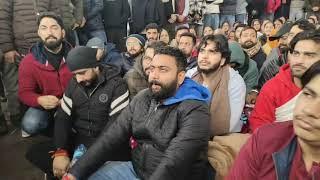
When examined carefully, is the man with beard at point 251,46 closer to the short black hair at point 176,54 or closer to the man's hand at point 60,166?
the short black hair at point 176,54

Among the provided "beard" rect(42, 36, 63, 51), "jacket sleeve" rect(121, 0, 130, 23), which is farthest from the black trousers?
"jacket sleeve" rect(121, 0, 130, 23)

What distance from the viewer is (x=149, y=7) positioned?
7883mm

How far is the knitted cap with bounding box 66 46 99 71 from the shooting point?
3580 millimetres

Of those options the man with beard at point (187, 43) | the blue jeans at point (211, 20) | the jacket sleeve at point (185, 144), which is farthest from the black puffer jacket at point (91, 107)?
the blue jeans at point (211, 20)

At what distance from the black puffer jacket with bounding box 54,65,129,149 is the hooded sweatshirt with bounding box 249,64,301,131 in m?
1.18

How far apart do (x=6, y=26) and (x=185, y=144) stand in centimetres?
337

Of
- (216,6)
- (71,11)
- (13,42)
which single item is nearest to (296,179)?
(13,42)

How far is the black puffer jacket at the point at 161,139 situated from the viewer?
2.68 metres

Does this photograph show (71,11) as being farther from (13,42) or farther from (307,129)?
(307,129)

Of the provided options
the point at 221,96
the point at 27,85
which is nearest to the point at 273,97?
the point at 221,96

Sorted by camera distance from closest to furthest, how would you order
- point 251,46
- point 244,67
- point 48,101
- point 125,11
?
point 48,101, point 244,67, point 251,46, point 125,11

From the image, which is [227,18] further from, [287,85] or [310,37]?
[287,85]

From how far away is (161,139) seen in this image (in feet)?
9.22

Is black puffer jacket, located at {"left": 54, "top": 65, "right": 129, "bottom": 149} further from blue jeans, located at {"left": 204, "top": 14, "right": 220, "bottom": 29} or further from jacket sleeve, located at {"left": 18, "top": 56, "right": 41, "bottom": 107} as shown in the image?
blue jeans, located at {"left": 204, "top": 14, "right": 220, "bottom": 29}
